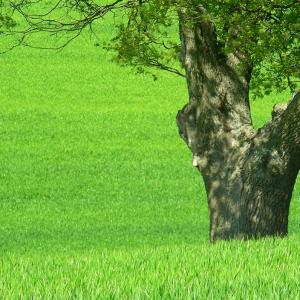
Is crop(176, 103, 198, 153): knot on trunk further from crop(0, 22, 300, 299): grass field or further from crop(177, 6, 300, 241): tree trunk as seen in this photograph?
crop(0, 22, 300, 299): grass field

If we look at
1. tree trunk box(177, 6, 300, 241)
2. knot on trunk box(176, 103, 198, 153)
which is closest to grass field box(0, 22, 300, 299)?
tree trunk box(177, 6, 300, 241)

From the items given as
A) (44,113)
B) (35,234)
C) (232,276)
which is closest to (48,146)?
(44,113)

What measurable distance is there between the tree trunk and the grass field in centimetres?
148

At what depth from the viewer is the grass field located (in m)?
7.97

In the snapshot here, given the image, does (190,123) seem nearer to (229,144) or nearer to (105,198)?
(229,144)

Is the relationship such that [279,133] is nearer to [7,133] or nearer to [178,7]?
[178,7]

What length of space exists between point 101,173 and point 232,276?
2300 centimetres

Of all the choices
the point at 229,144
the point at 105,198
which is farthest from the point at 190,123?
the point at 105,198

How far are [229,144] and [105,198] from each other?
13290 mm

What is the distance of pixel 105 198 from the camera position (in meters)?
27.5

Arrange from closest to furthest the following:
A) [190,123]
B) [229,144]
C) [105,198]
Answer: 1. [229,144]
2. [190,123]
3. [105,198]

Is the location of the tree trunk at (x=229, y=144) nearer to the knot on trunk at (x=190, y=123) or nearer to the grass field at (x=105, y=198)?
the knot on trunk at (x=190, y=123)

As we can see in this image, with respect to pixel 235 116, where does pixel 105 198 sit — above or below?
below

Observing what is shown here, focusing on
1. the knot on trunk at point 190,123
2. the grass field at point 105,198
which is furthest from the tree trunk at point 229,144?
the grass field at point 105,198
